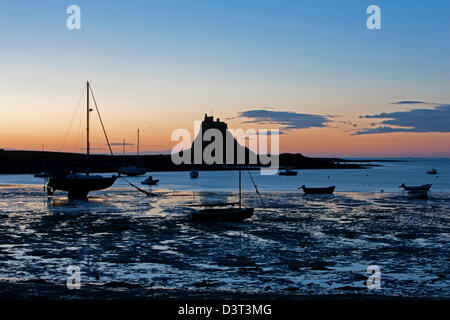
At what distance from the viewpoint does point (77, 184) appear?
162 ft

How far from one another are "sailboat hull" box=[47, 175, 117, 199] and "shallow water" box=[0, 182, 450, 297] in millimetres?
12860

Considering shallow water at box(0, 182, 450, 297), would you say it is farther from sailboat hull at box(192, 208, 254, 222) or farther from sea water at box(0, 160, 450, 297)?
sailboat hull at box(192, 208, 254, 222)

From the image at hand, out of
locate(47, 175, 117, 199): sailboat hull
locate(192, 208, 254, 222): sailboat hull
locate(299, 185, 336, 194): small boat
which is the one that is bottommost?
locate(299, 185, 336, 194): small boat

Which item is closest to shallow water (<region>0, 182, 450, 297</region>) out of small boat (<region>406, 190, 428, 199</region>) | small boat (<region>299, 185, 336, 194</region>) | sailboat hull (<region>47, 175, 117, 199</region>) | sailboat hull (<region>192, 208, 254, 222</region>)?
sailboat hull (<region>192, 208, 254, 222</region>)

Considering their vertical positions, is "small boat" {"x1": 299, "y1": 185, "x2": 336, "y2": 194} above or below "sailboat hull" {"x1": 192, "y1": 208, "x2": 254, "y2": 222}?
below

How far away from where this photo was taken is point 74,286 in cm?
1323

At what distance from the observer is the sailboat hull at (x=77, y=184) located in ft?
160

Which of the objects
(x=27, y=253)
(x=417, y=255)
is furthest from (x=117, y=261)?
(x=417, y=255)

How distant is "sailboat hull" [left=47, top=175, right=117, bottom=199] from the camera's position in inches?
1925

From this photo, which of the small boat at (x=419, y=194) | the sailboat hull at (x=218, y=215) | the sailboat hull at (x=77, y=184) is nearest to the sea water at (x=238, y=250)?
the sailboat hull at (x=218, y=215)

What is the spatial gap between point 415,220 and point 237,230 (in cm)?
1426

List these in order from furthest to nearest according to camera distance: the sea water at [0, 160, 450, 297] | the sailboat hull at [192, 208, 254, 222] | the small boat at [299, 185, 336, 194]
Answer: the small boat at [299, 185, 336, 194] < the sailboat hull at [192, 208, 254, 222] < the sea water at [0, 160, 450, 297]

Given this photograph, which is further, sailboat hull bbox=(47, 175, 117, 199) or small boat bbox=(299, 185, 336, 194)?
small boat bbox=(299, 185, 336, 194)

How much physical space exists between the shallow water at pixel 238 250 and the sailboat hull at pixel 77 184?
12860 millimetres
